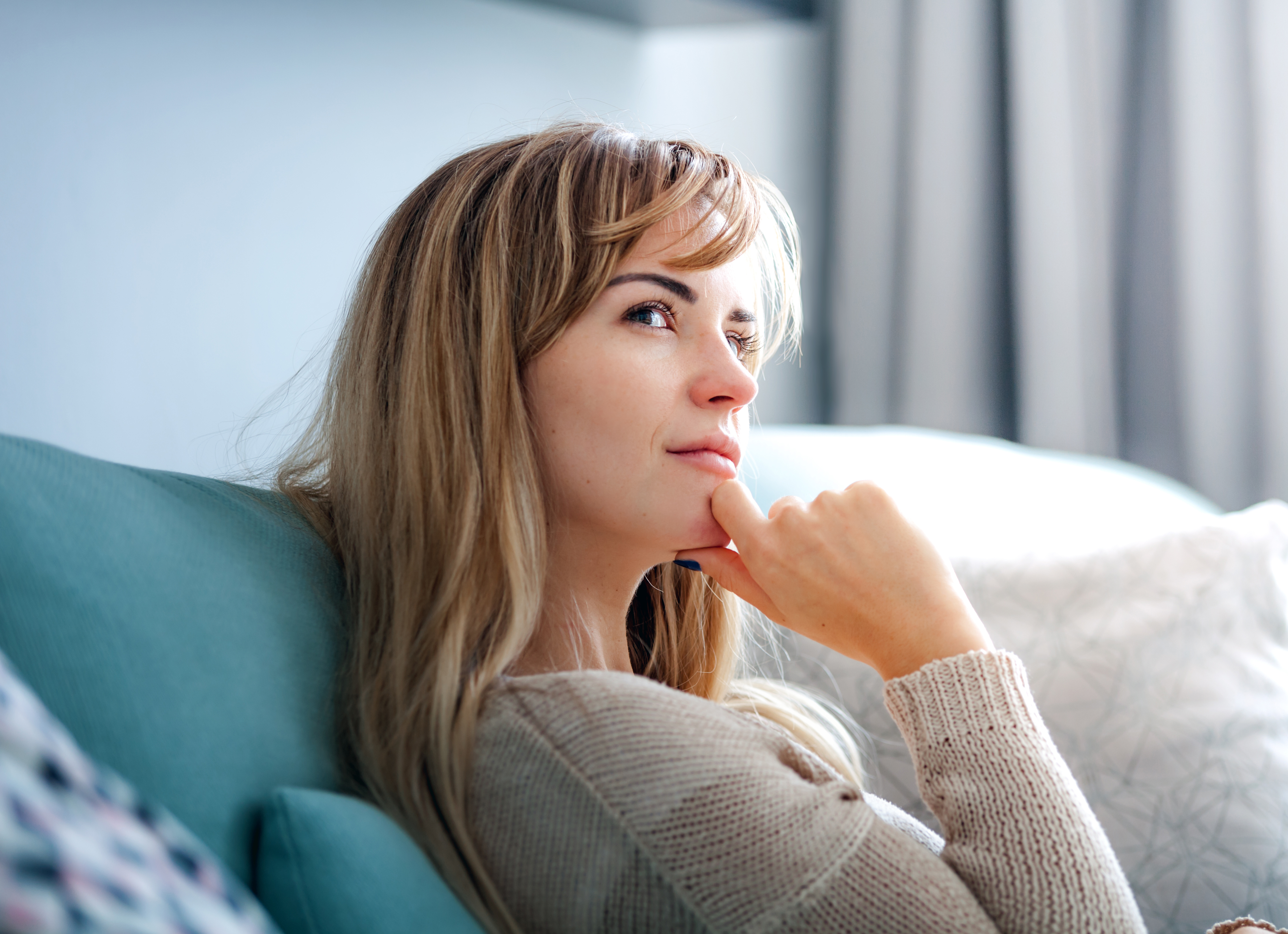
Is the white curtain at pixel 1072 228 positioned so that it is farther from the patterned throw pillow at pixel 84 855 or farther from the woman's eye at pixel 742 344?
the patterned throw pillow at pixel 84 855

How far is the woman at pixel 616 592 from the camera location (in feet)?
2.13

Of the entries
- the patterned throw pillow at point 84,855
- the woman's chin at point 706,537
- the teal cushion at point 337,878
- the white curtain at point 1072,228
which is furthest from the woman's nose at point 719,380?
the white curtain at point 1072,228

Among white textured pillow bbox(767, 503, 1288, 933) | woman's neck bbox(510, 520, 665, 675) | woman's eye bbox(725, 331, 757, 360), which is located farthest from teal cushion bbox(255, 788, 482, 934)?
white textured pillow bbox(767, 503, 1288, 933)

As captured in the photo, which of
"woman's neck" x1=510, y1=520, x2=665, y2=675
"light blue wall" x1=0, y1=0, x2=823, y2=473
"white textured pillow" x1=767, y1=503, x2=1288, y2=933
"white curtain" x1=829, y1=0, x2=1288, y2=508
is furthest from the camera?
"white curtain" x1=829, y1=0, x2=1288, y2=508

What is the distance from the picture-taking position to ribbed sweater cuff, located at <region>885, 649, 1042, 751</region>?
0.75m

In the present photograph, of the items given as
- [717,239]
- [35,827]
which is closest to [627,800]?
[35,827]

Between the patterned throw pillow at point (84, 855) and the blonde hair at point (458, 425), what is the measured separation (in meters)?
0.27

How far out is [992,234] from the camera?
215 centimetres

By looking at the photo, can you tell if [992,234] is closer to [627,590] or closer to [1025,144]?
[1025,144]

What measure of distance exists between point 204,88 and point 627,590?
98cm

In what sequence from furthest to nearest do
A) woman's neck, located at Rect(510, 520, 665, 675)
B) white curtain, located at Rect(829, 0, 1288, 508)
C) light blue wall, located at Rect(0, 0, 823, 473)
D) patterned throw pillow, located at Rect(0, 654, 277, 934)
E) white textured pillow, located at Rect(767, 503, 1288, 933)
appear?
white curtain, located at Rect(829, 0, 1288, 508) < light blue wall, located at Rect(0, 0, 823, 473) < white textured pillow, located at Rect(767, 503, 1288, 933) < woman's neck, located at Rect(510, 520, 665, 675) < patterned throw pillow, located at Rect(0, 654, 277, 934)

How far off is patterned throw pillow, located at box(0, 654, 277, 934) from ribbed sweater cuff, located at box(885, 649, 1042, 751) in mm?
502

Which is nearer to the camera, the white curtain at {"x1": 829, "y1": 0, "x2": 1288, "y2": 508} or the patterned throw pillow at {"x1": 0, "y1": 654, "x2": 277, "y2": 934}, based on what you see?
the patterned throw pillow at {"x1": 0, "y1": 654, "x2": 277, "y2": 934}

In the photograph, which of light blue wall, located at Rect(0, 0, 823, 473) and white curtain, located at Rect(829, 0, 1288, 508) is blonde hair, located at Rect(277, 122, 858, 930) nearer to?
light blue wall, located at Rect(0, 0, 823, 473)
